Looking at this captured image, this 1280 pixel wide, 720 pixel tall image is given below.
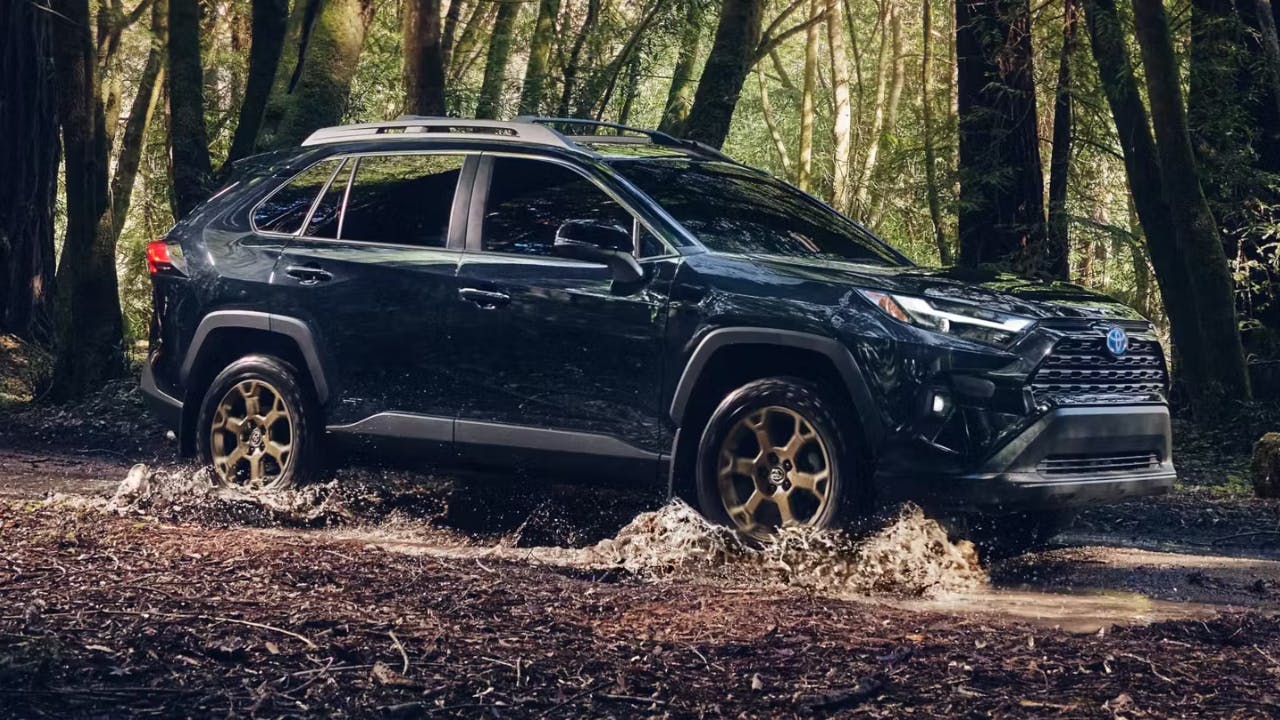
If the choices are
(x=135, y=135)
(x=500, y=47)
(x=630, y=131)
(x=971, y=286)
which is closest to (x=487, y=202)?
(x=630, y=131)

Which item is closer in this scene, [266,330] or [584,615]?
[584,615]

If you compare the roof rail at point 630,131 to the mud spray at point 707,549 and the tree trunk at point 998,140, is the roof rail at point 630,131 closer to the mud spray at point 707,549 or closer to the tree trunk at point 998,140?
the mud spray at point 707,549

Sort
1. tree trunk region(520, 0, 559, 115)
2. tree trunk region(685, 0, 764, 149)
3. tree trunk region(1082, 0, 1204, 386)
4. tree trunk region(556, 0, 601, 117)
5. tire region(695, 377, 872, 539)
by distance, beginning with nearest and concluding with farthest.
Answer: tire region(695, 377, 872, 539)
tree trunk region(1082, 0, 1204, 386)
tree trunk region(685, 0, 764, 149)
tree trunk region(556, 0, 601, 117)
tree trunk region(520, 0, 559, 115)

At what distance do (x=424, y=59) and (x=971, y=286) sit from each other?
8469 millimetres

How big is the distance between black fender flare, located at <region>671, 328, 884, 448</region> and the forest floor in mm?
444

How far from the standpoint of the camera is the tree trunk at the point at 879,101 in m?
27.3

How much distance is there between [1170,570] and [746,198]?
8.66 feet

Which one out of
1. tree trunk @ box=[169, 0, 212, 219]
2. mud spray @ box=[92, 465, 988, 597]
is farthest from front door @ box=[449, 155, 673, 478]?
tree trunk @ box=[169, 0, 212, 219]

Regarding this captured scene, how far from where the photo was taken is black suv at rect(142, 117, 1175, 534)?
245 inches

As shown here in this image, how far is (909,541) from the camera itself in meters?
6.38

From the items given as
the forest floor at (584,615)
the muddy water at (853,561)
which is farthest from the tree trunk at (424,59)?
the muddy water at (853,561)

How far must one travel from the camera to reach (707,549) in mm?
6562

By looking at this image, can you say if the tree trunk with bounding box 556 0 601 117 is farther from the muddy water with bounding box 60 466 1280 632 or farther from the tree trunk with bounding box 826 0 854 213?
the muddy water with bounding box 60 466 1280 632

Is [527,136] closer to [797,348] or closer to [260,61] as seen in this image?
[797,348]
